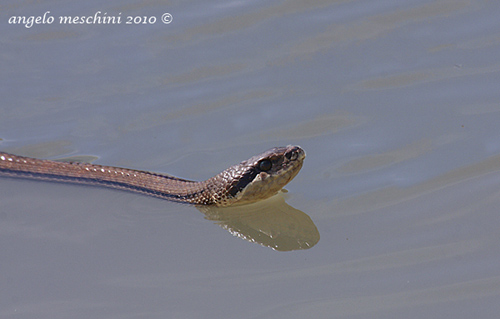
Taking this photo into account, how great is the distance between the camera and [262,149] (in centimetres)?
770

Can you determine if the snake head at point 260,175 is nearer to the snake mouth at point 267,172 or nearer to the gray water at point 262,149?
the snake mouth at point 267,172

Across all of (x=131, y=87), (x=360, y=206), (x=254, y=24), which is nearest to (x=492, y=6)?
(x=254, y=24)

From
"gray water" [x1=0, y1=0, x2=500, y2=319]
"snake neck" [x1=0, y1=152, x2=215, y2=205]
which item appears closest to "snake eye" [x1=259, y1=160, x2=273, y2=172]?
"gray water" [x1=0, y1=0, x2=500, y2=319]

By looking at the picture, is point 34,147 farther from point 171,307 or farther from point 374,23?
point 374,23

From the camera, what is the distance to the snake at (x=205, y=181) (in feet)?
23.0

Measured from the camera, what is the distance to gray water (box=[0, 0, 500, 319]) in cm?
568

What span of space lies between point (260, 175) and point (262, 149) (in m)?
0.71

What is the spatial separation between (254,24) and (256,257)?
4440 mm

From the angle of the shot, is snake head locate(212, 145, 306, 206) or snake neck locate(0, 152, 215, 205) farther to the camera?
snake neck locate(0, 152, 215, 205)

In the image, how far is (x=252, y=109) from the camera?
824cm

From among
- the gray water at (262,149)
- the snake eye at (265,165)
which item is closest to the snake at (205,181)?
the snake eye at (265,165)

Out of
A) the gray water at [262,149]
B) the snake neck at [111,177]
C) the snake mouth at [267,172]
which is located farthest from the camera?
the snake neck at [111,177]

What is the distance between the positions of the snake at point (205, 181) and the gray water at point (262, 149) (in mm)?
154

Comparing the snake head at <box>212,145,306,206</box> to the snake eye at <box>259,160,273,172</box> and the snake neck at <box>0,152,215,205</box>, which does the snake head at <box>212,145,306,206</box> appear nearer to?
the snake eye at <box>259,160,273,172</box>
